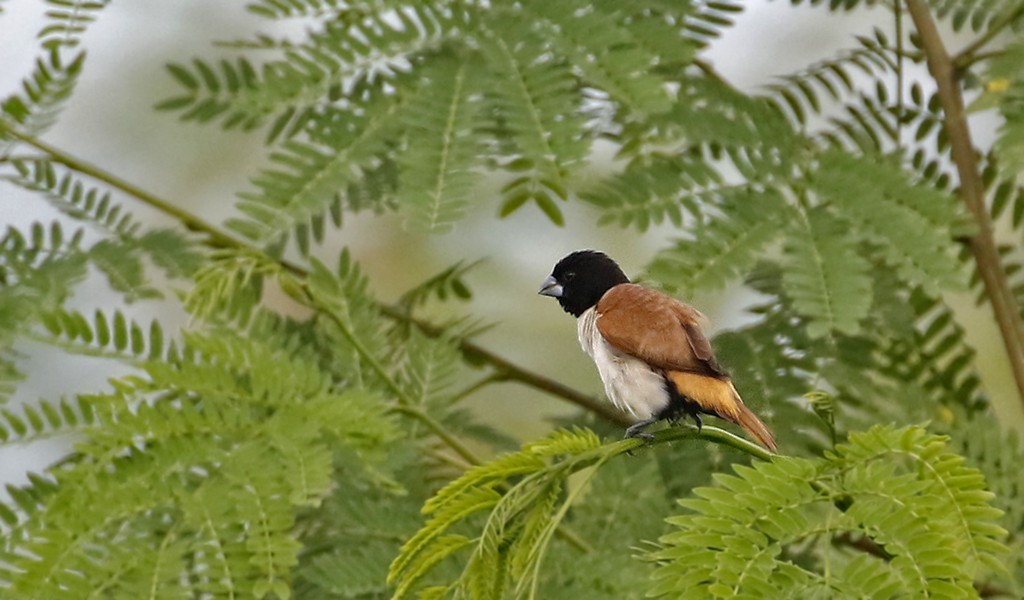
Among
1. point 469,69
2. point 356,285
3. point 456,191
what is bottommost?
point 356,285

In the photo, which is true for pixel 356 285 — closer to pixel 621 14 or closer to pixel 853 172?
pixel 621 14

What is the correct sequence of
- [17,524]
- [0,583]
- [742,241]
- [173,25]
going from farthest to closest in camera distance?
[173,25]
[742,241]
[17,524]
[0,583]

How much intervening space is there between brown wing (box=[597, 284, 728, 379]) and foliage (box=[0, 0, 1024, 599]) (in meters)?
0.06

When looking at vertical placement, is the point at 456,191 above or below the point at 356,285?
above

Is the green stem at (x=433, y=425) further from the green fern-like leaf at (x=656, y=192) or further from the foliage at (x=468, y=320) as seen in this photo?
the green fern-like leaf at (x=656, y=192)

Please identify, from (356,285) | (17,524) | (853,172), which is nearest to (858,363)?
(853,172)

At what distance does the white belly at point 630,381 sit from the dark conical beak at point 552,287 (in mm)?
108

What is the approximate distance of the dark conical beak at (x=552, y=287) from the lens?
4.40ft

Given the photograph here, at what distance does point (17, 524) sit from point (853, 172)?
3.27 feet

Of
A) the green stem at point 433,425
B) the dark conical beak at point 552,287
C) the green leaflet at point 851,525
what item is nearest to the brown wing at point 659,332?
the dark conical beak at point 552,287

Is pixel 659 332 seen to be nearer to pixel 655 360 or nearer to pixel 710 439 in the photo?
pixel 655 360

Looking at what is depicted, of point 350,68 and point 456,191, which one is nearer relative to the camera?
point 456,191

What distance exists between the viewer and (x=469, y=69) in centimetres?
160

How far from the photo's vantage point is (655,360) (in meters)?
1.15
